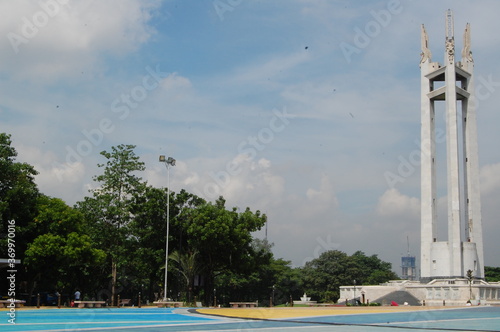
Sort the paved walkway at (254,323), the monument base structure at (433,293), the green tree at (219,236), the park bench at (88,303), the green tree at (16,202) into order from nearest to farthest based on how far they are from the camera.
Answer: the paved walkway at (254,323), the park bench at (88,303), the green tree at (16,202), the green tree at (219,236), the monument base structure at (433,293)

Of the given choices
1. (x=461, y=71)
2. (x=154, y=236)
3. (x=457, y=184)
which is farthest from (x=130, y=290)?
(x=461, y=71)

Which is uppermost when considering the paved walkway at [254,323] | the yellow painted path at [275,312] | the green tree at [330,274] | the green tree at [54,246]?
the green tree at [54,246]

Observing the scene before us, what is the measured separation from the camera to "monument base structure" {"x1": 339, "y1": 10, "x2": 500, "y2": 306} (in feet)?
161

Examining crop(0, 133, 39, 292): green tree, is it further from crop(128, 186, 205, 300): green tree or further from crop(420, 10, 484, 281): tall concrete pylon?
crop(420, 10, 484, 281): tall concrete pylon

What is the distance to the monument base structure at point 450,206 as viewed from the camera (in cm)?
4919

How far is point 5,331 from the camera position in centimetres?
1208

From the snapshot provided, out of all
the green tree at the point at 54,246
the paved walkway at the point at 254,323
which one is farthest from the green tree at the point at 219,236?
the paved walkway at the point at 254,323

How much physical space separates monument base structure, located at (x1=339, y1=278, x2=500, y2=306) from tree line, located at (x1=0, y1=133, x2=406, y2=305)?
11.2 meters

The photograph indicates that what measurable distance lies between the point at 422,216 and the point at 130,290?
31.9 metres

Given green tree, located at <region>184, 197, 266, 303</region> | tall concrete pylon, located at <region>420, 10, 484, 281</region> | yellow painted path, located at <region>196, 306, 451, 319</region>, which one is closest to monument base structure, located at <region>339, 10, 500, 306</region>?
tall concrete pylon, located at <region>420, 10, 484, 281</region>

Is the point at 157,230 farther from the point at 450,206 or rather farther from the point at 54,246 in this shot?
the point at 450,206

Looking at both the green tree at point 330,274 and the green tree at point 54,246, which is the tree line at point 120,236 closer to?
the green tree at point 54,246

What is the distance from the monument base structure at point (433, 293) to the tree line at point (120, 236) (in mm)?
11204

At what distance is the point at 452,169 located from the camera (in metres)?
54.2
